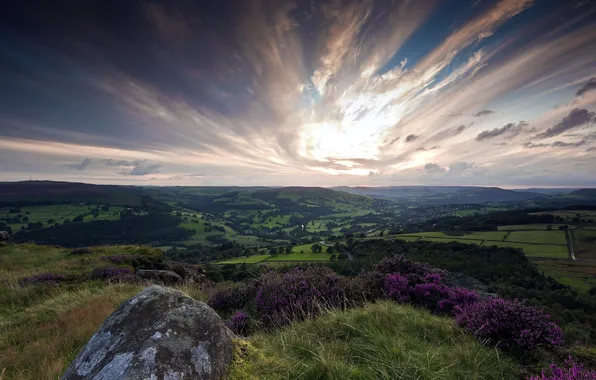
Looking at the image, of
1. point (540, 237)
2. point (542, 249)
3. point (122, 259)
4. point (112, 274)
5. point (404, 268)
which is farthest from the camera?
point (540, 237)

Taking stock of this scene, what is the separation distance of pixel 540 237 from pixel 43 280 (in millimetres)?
114546

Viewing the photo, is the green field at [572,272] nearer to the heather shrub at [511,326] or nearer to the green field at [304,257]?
the green field at [304,257]

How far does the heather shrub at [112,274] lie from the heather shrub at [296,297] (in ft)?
28.7

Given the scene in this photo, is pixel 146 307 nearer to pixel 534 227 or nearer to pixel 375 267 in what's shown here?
pixel 375 267

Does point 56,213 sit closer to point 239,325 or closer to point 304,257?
point 304,257

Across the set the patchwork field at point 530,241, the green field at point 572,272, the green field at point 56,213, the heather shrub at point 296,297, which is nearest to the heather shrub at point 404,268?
the heather shrub at point 296,297

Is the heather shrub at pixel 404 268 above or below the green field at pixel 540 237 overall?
above

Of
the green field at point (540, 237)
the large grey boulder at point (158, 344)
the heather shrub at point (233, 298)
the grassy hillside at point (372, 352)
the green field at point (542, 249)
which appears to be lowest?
the green field at point (542, 249)

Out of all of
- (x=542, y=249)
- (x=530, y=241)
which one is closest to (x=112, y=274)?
(x=542, y=249)

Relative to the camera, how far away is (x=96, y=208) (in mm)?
180250

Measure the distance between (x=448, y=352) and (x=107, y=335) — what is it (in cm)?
548

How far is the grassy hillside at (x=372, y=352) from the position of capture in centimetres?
353

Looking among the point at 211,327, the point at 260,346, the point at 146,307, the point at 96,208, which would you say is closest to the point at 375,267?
the point at 260,346

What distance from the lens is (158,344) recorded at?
317cm
